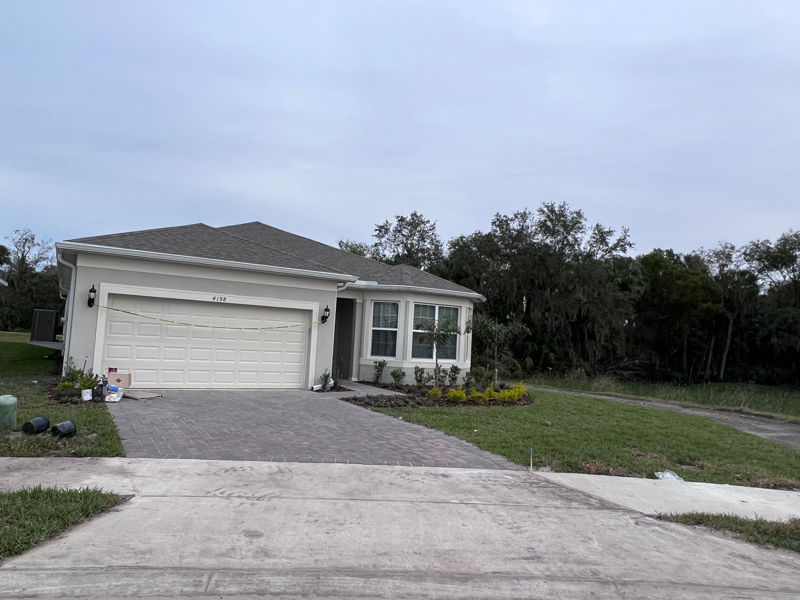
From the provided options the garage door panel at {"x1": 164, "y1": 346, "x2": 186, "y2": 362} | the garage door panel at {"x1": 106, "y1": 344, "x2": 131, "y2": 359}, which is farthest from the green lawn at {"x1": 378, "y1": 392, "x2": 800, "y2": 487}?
the garage door panel at {"x1": 106, "y1": 344, "x2": 131, "y2": 359}

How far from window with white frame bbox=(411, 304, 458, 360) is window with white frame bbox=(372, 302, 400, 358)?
0.55 m

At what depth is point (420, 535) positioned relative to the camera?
4504 millimetres

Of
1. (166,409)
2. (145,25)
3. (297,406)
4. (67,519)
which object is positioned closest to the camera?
(67,519)

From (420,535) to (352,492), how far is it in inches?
47.3

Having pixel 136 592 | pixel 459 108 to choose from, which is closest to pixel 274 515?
pixel 136 592

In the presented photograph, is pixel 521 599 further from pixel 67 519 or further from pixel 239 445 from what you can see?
pixel 239 445

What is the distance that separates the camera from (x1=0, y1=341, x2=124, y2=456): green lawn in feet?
21.2

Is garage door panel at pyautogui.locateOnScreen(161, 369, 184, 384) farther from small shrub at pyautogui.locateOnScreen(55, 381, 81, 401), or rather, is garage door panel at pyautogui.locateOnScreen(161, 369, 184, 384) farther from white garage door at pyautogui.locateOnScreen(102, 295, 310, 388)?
small shrub at pyautogui.locateOnScreen(55, 381, 81, 401)

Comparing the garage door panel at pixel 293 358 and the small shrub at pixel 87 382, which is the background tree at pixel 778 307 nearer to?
the garage door panel at pixel 293 358

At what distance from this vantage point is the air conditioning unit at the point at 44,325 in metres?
24.2

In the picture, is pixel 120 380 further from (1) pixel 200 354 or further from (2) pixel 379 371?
(2) pixel 379 371

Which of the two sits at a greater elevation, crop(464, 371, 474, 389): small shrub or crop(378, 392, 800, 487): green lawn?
crop(464, 371, 474, 389): small shrub

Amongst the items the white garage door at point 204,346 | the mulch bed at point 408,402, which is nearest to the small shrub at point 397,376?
the mulch bed at point 408,402

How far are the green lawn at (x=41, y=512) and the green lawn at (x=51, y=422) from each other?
1.58m
